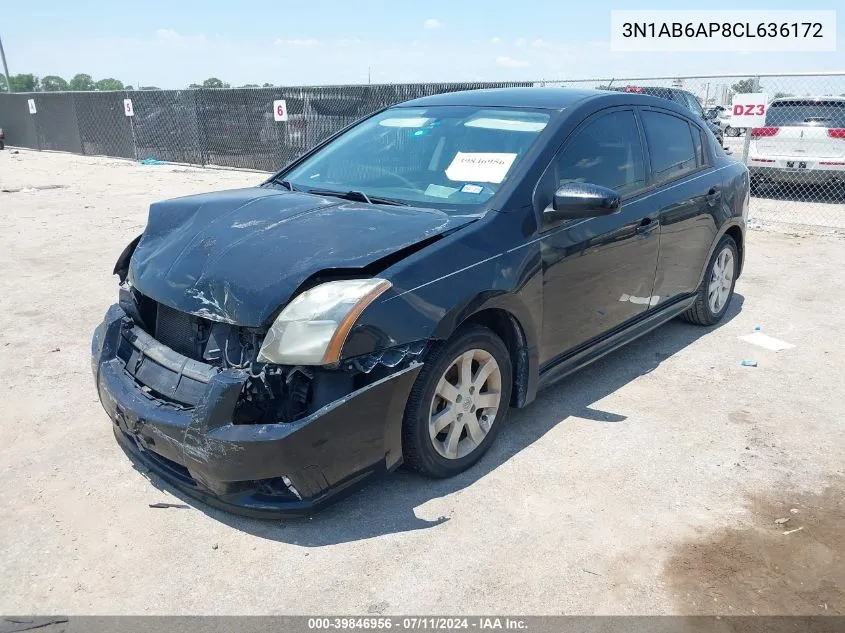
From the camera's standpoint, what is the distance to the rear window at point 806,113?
10.8 meters

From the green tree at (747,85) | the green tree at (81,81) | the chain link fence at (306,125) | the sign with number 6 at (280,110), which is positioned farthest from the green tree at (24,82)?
the green tree at (747,85)

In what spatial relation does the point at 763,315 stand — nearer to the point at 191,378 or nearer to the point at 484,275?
the point at 484,275

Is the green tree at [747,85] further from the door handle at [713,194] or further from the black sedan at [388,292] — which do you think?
the black sedan at [388,292]

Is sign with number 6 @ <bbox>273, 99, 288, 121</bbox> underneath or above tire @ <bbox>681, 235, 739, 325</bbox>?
above

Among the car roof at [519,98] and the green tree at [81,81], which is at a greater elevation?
the green tree at [81,81]

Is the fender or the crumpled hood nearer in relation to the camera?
the crumpled hood

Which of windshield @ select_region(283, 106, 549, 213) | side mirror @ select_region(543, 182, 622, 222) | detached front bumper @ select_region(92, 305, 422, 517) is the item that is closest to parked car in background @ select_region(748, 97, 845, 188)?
windshield @ select_region(283, 106, 549, 213)

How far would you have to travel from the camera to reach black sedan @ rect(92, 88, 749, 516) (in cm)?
271

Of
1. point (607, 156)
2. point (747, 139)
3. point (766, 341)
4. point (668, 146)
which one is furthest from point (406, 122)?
point (747, 139)

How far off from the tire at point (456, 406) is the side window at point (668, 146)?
1.93m

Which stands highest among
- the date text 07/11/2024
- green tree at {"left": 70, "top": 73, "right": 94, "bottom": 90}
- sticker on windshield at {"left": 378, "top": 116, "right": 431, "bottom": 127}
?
green tree at {"left": 70, "top": 73, "right": 94, "bottom": 90}

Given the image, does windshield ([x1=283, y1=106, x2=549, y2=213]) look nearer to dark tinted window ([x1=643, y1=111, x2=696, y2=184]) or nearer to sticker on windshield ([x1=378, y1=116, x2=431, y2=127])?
sticker on windshield ([x1=378, y1=116, x2=431, y2=127])

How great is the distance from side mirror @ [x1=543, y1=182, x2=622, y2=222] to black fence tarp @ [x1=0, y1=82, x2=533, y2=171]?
7.91 m

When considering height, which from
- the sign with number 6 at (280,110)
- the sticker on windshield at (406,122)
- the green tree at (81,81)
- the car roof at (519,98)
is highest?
the green tree at (81,81)
